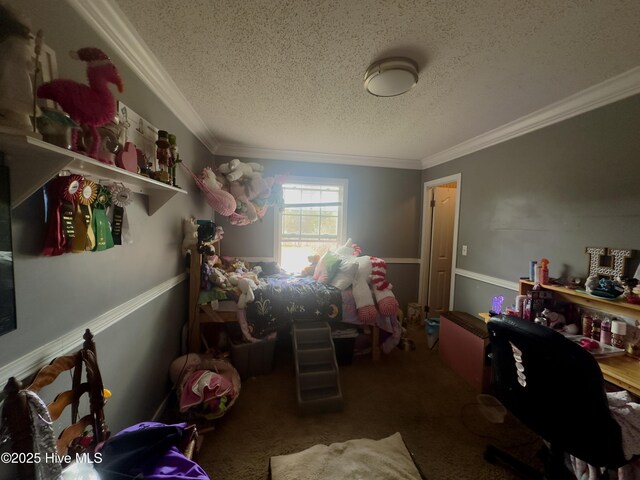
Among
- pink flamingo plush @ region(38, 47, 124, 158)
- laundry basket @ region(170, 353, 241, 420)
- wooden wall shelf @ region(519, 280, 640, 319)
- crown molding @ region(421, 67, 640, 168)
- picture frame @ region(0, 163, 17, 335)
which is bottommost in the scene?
laundry basket @ region(170, 353, 241, 420)

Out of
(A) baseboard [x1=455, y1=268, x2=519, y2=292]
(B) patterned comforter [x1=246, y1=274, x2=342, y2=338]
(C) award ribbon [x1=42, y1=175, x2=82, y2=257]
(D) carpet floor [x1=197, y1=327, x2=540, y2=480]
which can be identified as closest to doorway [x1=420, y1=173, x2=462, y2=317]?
(A) baseboard [x1=455, y1=268, x2=519, y2=292]

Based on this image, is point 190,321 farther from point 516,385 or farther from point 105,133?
point 516,385

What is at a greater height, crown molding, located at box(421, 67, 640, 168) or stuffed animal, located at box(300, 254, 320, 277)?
crown molding, located at box(421, 67, 640, 168)

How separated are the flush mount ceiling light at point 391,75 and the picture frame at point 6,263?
1662mm

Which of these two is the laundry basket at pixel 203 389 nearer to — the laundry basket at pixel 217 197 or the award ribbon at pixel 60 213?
the award ribbon at pixel 60 213

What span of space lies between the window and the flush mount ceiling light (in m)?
2.00

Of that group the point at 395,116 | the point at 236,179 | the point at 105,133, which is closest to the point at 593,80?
the point at 395,116

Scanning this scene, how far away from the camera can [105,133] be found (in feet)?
3.38

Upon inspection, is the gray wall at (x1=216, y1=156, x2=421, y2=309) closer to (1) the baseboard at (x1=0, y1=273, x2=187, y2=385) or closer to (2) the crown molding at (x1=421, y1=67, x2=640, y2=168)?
(2) the crown molding at (x1=421, y1=67, x2=640, y2=168)

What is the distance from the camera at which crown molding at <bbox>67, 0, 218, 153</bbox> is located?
1050 mm

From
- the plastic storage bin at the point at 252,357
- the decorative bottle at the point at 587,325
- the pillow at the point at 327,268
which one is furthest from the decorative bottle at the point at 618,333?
the plastic storage bin at the point at 252,357

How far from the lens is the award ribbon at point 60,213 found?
861mm

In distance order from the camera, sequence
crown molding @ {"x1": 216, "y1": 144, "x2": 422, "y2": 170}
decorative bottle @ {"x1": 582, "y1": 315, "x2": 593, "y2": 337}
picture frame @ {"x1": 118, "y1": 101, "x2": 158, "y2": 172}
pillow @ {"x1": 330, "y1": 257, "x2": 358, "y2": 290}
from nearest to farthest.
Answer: picture frame @ {"x1": 118, "y1": 101, "x2": 158, "y2": 172}, decorative bottle @ {"x1": 582, "y1": 315, "x2": 593, "y2": 337}, pillow @ {"x1": 330, "y1": 257, "x2": 358, "y2": 290}, crown molding @ {"x1": 216, "y1": 144, "x2": 422, "y2": 170}

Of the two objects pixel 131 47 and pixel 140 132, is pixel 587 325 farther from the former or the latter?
pixel 131 47
